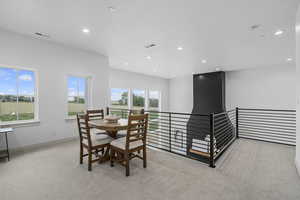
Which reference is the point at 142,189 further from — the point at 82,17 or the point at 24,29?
the point at 24,29

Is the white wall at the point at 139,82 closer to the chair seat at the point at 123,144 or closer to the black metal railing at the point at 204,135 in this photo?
the black metal railing at the point at 204,135

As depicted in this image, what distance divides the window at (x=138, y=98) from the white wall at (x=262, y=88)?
435 cm

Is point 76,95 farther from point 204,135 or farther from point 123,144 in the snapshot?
point 204,135

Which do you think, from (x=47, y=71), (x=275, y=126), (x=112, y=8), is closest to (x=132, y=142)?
(x=112, y=8)

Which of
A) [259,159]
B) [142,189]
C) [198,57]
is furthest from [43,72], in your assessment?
[259,159]

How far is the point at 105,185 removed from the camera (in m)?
1.95

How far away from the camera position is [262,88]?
19.1ft

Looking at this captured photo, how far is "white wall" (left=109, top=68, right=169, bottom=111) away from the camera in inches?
250

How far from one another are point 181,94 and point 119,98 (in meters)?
3.95

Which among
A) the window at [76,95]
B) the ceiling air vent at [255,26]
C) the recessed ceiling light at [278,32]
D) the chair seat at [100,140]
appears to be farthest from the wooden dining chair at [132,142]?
the recessed ceiling light at [278,32]

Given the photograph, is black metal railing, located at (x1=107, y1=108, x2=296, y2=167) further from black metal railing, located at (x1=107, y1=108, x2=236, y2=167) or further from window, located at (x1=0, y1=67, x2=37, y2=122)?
window, located at (x1=0, y1=67, x2=37, y2=122)

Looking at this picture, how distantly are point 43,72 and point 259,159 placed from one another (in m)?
5.25

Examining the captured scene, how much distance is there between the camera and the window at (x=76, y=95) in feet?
13.3

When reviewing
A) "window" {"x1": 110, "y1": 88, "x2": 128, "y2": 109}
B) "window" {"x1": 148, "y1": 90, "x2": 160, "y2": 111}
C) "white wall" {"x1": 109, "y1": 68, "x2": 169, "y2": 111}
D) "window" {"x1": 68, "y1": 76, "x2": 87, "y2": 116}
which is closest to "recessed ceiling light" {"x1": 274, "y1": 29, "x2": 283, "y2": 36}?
"window" {"x1": 68, "y1": 76, "x2": 87, "y2": 116}
